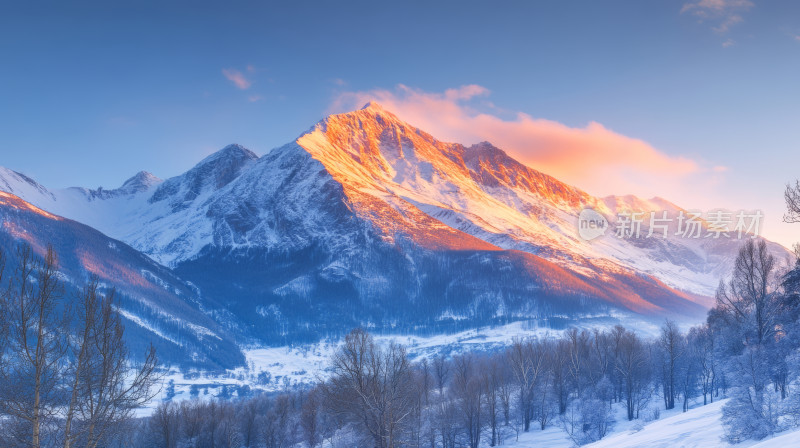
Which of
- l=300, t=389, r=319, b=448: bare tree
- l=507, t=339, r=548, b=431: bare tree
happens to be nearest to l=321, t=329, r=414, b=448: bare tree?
l=507, t=339, r=548, b=431: bare tree

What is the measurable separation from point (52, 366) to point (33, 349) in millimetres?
1003

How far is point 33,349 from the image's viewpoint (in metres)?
22.6

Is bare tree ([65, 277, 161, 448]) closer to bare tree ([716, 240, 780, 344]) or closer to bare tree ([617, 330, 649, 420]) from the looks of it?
bare tree ([716, 240, 780, 344])

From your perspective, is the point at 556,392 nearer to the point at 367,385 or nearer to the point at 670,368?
A: the point at 670,368

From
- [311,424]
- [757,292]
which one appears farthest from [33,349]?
[311,424]

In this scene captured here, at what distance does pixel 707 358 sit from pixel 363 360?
60606 mm

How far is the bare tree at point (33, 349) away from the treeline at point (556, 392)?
22605 mm

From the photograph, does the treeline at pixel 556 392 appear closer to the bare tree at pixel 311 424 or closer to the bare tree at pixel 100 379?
the bare tree at pixel 311 424

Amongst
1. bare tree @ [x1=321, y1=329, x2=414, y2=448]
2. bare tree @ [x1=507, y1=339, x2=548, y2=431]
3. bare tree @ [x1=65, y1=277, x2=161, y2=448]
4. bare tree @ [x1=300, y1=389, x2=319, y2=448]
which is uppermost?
bare tree @ [x1=65, y1=277, x2=161, y2=448]

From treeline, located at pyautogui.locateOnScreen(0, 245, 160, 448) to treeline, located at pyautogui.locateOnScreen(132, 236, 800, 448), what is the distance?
2036 centimetres

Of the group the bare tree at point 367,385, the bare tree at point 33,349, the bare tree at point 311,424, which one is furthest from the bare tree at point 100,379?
the bare tree at point 311,424

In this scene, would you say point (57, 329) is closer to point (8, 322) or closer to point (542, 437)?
point (8, 322)

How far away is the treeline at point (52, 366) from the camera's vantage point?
22109mm

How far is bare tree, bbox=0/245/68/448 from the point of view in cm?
2198
